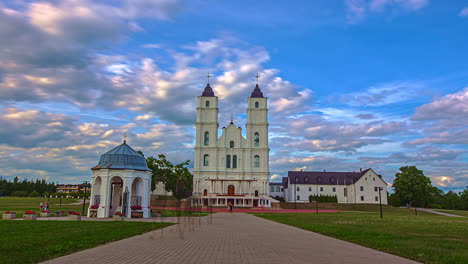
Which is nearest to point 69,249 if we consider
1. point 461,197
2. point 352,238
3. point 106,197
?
point 352,238

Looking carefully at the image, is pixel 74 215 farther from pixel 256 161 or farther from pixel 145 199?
pixel 256 161

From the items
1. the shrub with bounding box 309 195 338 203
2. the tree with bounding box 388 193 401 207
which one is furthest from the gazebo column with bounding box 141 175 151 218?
the tree with bounding box 388 193 401 207

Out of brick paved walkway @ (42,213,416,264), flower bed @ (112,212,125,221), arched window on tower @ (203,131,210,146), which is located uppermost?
arched window on tower @ (203,131,210,146)

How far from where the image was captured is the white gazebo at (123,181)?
28.3 m

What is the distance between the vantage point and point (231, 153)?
8200 centimetres

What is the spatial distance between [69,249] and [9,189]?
12338 cm

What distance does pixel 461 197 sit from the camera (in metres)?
91.9

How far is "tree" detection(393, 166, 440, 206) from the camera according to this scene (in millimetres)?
73625

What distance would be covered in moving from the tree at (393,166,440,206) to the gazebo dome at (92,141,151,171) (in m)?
62.8

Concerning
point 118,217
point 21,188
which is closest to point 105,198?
point 118,217

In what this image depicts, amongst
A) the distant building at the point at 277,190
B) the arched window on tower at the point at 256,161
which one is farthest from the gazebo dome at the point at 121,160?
the distant building at the point at 277,190

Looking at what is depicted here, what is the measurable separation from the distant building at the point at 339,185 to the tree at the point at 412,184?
589 cm

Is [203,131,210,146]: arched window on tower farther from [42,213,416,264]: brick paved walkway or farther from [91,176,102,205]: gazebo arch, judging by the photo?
[42,213,416,264]: brick paved walkway

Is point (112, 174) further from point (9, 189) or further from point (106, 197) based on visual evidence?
point (9, 189)
